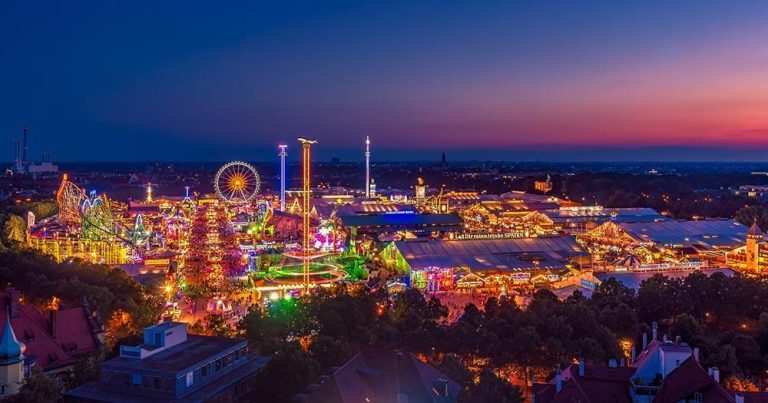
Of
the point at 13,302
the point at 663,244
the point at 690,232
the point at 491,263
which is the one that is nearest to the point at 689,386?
the point at 13,302

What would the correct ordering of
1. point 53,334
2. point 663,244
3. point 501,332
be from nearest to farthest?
point 53,334 < point 501,332 < point 663,244

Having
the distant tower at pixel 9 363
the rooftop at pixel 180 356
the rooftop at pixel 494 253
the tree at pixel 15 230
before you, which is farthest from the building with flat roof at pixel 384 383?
the tree at pixel 15 230

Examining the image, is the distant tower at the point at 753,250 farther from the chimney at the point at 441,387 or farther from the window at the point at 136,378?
the window at the point at 136,378

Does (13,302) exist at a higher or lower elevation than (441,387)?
higher

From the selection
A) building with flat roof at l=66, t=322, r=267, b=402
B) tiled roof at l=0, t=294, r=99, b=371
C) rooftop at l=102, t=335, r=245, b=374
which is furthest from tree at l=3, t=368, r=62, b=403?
tiled roof at l=0, t=294, r=99, b=371

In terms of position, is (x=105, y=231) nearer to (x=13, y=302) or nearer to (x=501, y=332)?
(x=13, y=302)

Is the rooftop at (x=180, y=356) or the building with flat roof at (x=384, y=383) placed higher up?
the rooftop at (x=180, y=356)
